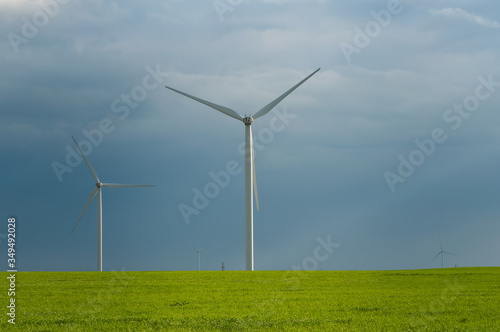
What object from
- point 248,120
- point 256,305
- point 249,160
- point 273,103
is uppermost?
point 273,103

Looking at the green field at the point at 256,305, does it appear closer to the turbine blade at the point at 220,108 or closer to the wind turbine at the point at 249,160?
the wind turbine at the point at 249,160

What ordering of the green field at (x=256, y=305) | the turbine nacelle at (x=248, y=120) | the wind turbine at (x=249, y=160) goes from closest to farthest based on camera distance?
1. the green field at (x=256, y=305)
2. the wind turbine at (x=249, y=160)
3. the turbine nacelle at (x=248, y=120)

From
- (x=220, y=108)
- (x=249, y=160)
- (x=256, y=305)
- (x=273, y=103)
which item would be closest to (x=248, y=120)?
(x=273, y=103)

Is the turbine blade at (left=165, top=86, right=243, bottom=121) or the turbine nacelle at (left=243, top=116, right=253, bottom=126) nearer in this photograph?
the turbine nacelle at (left=243, top=116, right=253, bottom=126)

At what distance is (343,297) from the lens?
25.6 m

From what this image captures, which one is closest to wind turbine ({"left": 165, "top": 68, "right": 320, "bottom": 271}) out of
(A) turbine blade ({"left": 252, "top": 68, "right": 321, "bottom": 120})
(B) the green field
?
(A) turbine blade ({"left": 252, "top": 68, "right": 321, "bottom": 120})

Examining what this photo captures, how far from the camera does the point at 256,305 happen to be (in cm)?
2266

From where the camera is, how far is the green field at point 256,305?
59.5 feet

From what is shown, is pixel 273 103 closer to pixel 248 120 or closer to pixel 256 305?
pixel 248 120

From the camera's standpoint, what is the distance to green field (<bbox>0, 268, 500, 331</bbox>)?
1814cm

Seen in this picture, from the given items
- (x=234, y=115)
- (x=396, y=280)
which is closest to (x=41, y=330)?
(x=396, y=280)

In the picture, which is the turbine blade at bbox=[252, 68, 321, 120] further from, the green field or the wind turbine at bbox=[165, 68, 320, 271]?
the green field

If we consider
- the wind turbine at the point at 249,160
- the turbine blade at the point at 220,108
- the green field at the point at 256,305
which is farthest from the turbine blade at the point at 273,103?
the green field at the point at 256,305

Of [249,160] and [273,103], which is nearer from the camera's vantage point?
[249,160]
